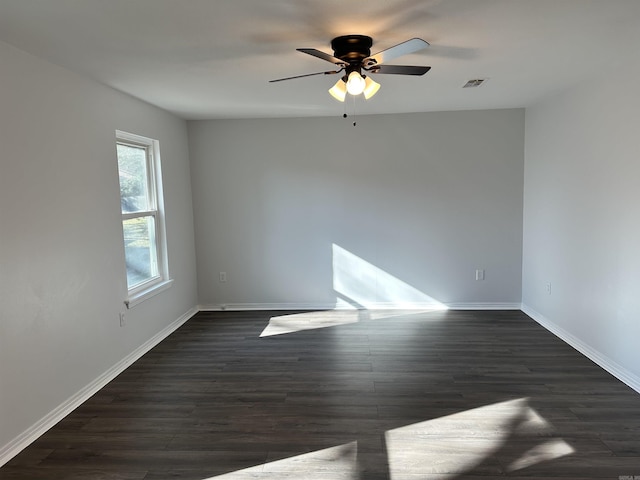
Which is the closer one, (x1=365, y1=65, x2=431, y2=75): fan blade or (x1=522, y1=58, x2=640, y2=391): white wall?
(x1=365, y1=65, x2=431, y2=75): fan blade

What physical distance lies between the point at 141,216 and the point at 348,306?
2572mm

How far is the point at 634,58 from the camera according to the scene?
9.30 feet

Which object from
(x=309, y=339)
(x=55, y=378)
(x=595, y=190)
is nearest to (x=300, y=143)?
(x=309, y=339)

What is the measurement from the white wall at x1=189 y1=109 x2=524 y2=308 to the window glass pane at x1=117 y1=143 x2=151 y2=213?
95cm

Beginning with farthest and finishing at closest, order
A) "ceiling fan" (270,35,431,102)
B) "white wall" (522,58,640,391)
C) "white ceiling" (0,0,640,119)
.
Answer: "white wall" (522,58,640,391), "ceiling fan" (270,35,431,102), "white ceiling" (0,0,640,119)

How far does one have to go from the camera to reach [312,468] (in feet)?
7.18

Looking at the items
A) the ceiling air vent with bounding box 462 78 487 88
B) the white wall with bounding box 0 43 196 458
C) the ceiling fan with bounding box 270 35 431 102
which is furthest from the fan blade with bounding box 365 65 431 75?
the white wall with bounding box 0 43 196 458

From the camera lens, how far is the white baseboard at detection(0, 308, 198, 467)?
234 centimetres

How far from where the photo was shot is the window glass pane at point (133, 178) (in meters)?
3.78

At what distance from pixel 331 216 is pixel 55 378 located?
3208mm

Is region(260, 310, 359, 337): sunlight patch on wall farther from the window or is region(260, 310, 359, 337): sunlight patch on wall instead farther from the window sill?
the window

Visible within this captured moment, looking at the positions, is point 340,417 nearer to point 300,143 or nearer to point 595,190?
point 595,190

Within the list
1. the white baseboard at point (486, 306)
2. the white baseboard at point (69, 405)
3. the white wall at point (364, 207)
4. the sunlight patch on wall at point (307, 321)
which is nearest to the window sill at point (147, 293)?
the white baseboard at point (69, 405)

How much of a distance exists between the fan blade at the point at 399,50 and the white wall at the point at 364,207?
2567mm
